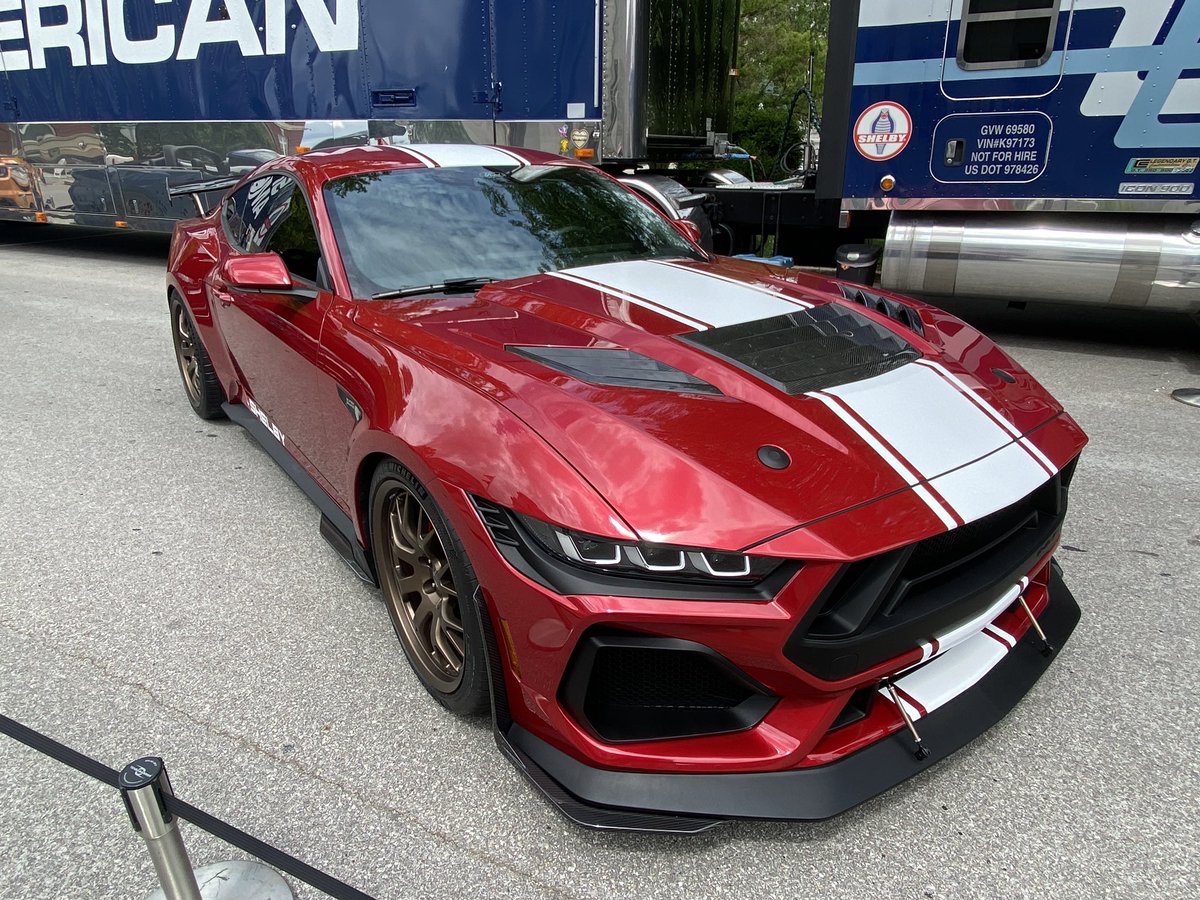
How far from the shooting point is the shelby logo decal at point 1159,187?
5.61 m

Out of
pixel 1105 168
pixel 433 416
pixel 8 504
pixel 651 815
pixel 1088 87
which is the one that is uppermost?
pixel 1088 87

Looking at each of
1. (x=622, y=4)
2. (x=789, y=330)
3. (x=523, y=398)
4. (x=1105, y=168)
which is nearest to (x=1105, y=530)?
(x=789, y=330)

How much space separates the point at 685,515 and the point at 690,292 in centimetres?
136

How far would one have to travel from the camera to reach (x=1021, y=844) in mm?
1945

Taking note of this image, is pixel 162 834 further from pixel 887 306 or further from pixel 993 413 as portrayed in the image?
pixel 887 306

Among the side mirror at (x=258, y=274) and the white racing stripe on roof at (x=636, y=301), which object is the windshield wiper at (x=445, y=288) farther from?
the side mirror at (x=258, y=274)

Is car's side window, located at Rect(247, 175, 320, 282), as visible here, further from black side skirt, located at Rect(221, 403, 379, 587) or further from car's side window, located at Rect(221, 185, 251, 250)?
black side skirt, located at Rect(221, 403, 379, 587)

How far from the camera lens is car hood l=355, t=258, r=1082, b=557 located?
5.86ft

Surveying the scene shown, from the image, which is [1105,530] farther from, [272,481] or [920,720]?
[272,481]

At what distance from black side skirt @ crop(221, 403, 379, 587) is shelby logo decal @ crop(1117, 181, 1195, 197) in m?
5.63

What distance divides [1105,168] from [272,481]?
5.68 meters

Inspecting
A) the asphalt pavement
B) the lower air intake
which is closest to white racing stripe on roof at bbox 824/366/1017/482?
the lower air intake

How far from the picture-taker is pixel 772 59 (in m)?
22.0

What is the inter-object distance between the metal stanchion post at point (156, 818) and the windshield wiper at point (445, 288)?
5.70ft
